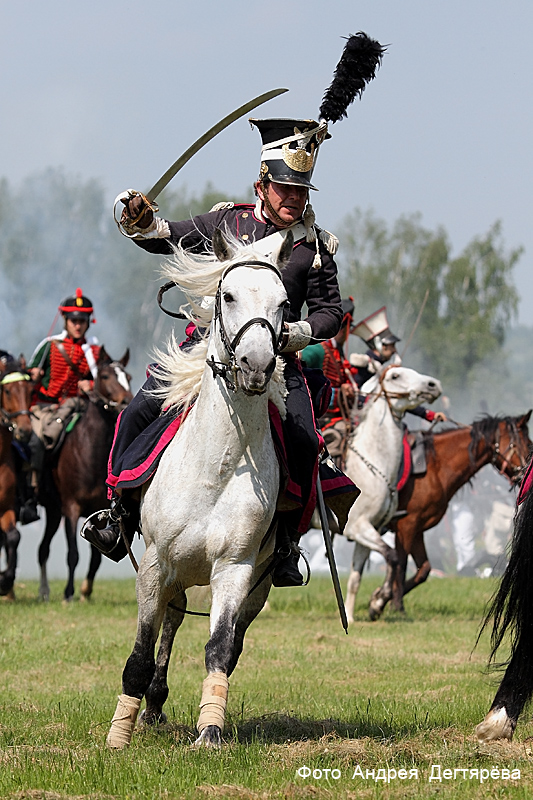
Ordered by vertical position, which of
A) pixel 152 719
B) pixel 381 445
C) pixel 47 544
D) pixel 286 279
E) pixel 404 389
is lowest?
pixel 152 719

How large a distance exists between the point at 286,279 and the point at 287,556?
57.7 inches

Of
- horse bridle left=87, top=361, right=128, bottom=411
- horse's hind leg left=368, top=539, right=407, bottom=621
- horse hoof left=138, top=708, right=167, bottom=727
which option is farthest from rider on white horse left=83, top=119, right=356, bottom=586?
horse bridle left=87, top=361, right=128, bottom=411

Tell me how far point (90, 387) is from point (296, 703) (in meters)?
8.54

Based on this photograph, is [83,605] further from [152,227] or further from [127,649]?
[152,227]

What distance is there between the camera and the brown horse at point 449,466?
15.3m

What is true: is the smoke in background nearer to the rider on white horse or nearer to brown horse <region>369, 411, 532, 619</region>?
brown horse <region>369, 411, 532, 619</region>

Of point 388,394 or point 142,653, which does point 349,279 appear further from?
point 142,653

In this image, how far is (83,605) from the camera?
14.2 m

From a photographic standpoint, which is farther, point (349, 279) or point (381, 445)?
point (349, 279)

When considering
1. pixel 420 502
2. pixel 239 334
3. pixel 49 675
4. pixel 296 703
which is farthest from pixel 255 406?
pixel 420 502

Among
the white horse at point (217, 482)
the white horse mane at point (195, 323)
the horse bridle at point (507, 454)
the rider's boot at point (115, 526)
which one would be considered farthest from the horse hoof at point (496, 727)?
the horse bridle at point (507, 454)

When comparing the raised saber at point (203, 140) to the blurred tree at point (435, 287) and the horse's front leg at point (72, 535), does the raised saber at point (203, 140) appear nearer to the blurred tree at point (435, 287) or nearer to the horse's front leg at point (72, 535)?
the horse's front leg at point (72, 535)

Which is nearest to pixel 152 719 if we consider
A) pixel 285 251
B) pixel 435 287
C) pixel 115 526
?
pixel 115 526

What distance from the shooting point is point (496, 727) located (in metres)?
6.03
